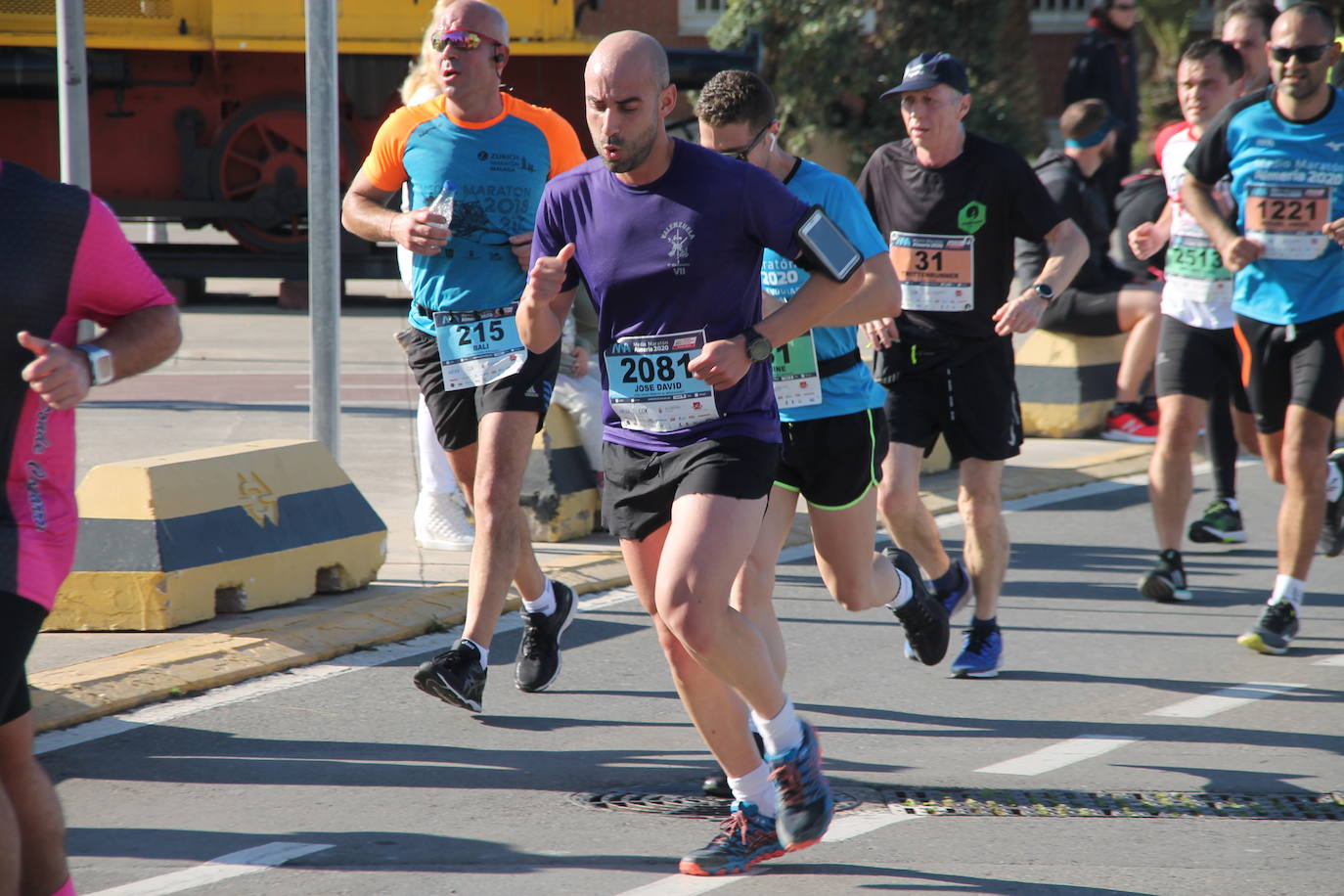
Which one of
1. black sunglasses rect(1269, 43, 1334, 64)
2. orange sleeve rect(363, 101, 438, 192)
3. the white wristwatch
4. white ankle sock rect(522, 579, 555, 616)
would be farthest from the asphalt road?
black sunglasses rect(1269, 43, 1334, 64)

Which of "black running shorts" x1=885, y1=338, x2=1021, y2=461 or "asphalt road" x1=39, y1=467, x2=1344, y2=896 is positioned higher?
"black running shorts" x1=885, y1=338, x2=1021, y2=461

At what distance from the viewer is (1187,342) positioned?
287 inches

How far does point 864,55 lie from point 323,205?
1462 centimetres

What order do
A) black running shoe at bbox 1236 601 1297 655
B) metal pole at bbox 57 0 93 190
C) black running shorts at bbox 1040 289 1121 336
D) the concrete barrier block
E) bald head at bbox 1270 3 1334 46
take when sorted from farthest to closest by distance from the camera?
black running shorts at bbox 1040 289 1121 336, the concrete barrier block, metal pole at bbox 57 0 93 190, black running shoe at bbox 1236 601 1297 655, bald head at bbox 1270 3 1334 46

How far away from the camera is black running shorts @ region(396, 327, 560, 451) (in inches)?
221

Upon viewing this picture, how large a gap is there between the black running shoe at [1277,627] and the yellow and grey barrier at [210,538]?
11.2 feet

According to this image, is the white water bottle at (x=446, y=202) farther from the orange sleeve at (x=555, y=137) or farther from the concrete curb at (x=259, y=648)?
the concrete curb at (x=259, y=648)

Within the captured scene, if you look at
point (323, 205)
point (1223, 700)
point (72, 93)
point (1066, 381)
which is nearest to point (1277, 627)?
point (1223, 700)

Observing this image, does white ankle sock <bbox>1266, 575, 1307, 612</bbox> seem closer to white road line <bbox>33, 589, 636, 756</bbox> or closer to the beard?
white road line <bbox>33, 589, 636, 756</bbox>

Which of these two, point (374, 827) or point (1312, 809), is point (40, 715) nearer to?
point (374, 827)

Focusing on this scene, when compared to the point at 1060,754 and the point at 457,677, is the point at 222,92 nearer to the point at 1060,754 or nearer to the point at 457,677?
the point at 457,677

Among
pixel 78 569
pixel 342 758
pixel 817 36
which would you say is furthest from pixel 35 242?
pixel 817 36

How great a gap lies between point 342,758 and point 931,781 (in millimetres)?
1687

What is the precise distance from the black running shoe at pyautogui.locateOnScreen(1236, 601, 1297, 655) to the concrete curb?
261cm
